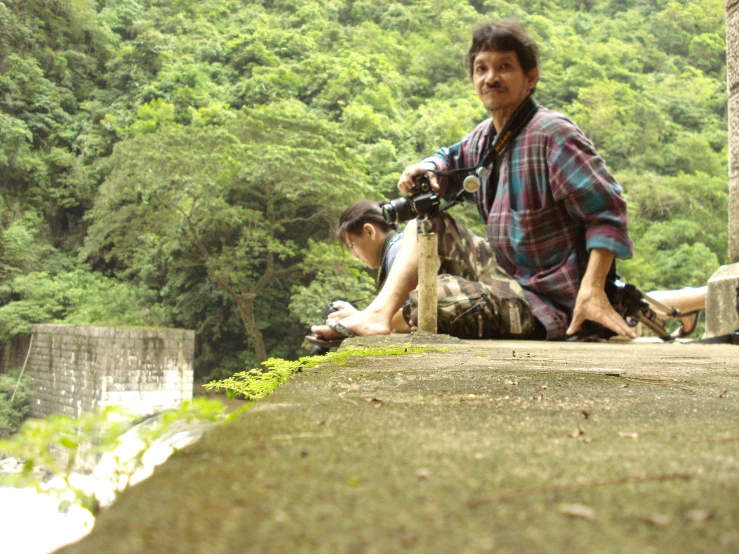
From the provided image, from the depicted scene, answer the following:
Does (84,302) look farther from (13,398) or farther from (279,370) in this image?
(279,370)

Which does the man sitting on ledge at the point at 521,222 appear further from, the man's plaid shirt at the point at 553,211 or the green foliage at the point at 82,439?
the green foliage at the point at 82,439

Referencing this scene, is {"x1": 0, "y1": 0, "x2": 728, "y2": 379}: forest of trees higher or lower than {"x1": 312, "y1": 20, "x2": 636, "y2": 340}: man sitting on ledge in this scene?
higher

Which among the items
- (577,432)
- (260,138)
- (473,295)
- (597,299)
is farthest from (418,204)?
(260,138)

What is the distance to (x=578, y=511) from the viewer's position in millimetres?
302

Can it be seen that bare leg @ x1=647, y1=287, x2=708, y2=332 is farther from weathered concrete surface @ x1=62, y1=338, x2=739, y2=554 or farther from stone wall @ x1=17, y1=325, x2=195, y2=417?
stone wall @ x1=17, y1=325, x2=195, y2=417

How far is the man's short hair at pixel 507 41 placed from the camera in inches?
84.2

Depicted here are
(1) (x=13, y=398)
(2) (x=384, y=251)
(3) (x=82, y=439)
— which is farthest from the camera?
(1) (x=13, y=398)

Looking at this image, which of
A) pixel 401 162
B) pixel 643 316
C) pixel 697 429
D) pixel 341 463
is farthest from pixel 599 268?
pixel 401 162

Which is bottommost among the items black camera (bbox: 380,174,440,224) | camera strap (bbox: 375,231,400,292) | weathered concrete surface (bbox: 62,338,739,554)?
weathered concrete surface (bbox: 62,338,739,554)

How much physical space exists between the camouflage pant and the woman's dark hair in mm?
648

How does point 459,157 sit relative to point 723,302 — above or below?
above

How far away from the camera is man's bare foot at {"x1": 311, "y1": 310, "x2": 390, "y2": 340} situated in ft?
6.70

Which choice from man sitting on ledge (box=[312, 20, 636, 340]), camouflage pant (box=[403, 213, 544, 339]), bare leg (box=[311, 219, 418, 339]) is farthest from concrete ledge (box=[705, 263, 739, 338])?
bare leg (box=[311, 219, 418, 339])

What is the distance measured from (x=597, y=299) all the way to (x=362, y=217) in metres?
1.21
